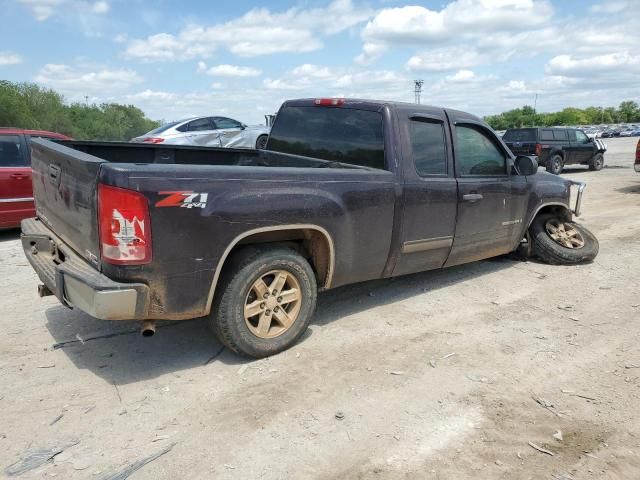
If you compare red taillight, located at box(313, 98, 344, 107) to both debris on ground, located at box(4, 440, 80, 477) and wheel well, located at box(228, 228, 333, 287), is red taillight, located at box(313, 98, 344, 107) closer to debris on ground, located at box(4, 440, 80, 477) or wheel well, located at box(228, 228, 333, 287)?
wheel well, located at box(228, 228, 333, 287)

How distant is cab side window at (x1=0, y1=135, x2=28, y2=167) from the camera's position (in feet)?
25.0

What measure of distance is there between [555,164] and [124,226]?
18.7 m

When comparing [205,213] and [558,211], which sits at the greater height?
[205,213]

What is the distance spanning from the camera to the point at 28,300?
509cm

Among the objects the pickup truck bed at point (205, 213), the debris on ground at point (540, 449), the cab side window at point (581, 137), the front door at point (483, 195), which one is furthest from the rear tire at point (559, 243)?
the cab side window at point (581, 137)

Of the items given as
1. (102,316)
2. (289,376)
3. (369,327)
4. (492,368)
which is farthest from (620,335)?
(102,316)

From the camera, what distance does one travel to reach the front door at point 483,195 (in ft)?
16.5

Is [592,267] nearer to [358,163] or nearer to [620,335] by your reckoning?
[620,335]

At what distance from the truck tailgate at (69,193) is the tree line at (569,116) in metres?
125

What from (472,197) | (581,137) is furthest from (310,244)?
(581,137)

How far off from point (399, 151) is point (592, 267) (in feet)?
11.0

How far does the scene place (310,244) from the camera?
4.12 m

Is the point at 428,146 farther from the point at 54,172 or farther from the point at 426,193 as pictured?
the point at 54,172

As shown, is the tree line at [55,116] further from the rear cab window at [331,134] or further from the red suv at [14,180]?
the rear cab window at [331,134]
